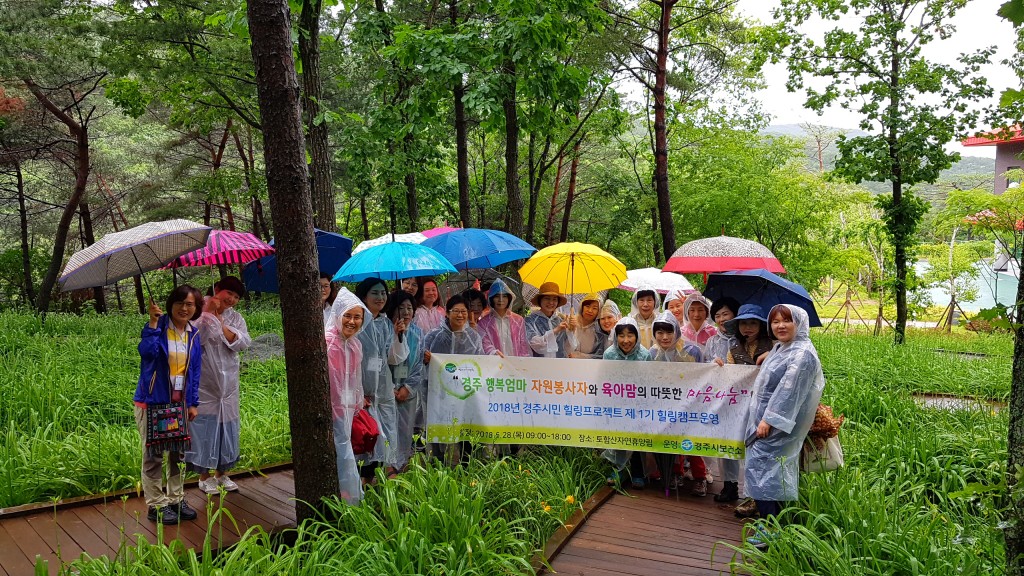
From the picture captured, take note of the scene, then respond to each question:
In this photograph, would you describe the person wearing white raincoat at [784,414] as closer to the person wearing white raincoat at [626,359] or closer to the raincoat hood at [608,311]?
the person wearing white raincoat at [626,359]

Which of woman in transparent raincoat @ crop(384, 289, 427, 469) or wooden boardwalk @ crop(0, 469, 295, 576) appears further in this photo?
woman in transparent raincoat @ crop(384, 289, 427, 469)

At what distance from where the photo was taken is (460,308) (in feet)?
17.7

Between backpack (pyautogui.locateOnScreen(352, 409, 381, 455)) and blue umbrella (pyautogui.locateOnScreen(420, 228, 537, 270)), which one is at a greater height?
blue umbrella (pyautogui.locateOnScreen(420, 228, 537, 270))

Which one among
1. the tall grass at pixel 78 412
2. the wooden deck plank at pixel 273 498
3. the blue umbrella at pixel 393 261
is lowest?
the wooden deck plank at pixel 273 498

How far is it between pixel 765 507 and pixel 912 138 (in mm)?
10329

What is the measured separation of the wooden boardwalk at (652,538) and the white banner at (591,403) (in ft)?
1.36

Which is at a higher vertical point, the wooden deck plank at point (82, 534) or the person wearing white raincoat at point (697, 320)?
the person wearing white raincoat at point (697, 320)

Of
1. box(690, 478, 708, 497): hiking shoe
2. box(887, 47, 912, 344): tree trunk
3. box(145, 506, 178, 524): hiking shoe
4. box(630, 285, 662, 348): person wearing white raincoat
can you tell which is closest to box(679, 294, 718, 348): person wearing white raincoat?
box(630, 285, 662, 348): person wearing white raincoat

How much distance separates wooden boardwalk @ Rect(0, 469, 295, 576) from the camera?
3750mm

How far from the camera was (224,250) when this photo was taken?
208 inches

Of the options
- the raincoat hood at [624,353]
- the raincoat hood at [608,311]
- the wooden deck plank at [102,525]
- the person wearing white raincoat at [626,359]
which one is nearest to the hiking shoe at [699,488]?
the person wearing white raincoat at [626,359]

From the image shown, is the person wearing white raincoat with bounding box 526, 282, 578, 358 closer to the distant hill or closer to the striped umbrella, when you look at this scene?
the striped umbrella

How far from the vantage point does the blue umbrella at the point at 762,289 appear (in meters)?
5.36

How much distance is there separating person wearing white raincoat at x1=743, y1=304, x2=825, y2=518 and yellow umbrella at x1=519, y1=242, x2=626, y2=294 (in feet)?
6.65
